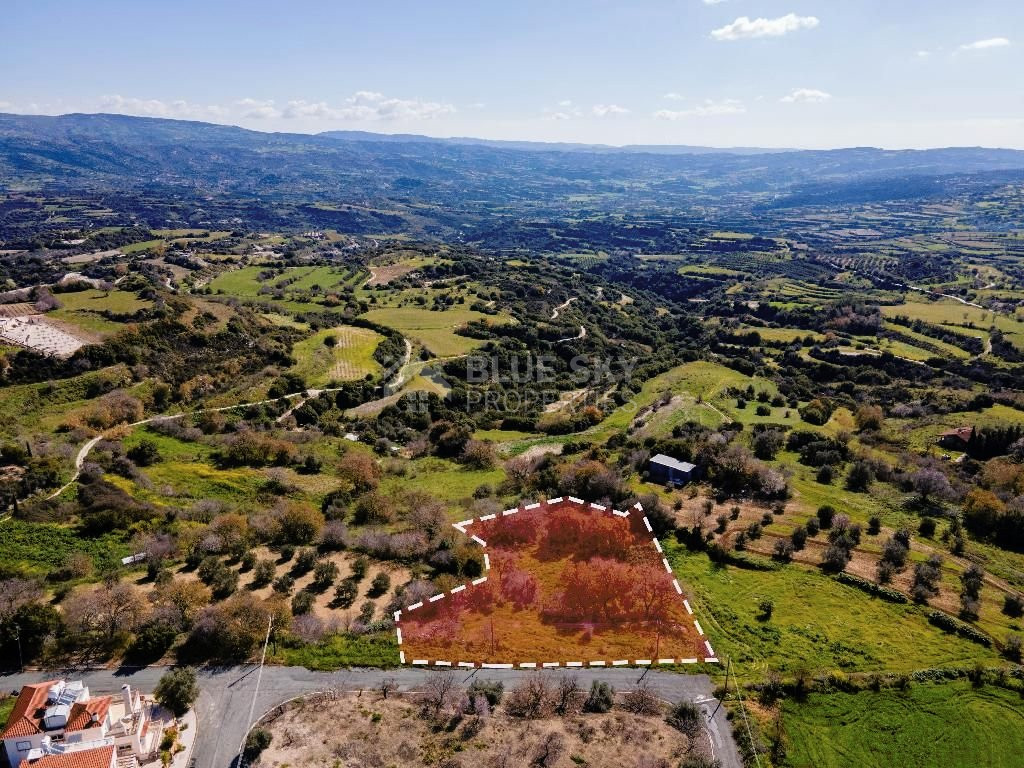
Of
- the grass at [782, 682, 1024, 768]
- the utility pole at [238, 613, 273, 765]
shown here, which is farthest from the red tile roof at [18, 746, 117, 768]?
the grass at [782, 682, 1024, 768]

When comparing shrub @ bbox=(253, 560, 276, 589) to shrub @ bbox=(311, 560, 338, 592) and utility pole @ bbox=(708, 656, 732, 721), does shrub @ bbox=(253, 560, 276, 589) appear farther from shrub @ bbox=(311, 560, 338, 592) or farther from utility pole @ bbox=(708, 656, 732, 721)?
utility pole @ bbox=(708, 656, 732, 721)

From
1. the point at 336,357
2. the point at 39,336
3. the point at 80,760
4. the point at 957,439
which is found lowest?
the point at 957,439

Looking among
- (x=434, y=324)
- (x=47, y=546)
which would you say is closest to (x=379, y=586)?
(x=47, y=546)

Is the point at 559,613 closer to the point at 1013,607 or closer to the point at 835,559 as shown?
the point at 835,559

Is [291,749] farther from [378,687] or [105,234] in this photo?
[105,234]

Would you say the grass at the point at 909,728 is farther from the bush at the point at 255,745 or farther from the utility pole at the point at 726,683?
the bush at the point at 255,745

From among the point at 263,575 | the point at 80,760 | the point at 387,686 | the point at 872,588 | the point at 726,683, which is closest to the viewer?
the point at 80,760

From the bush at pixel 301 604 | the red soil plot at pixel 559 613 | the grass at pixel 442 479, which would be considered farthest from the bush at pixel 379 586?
the grass at pixel 442 479
